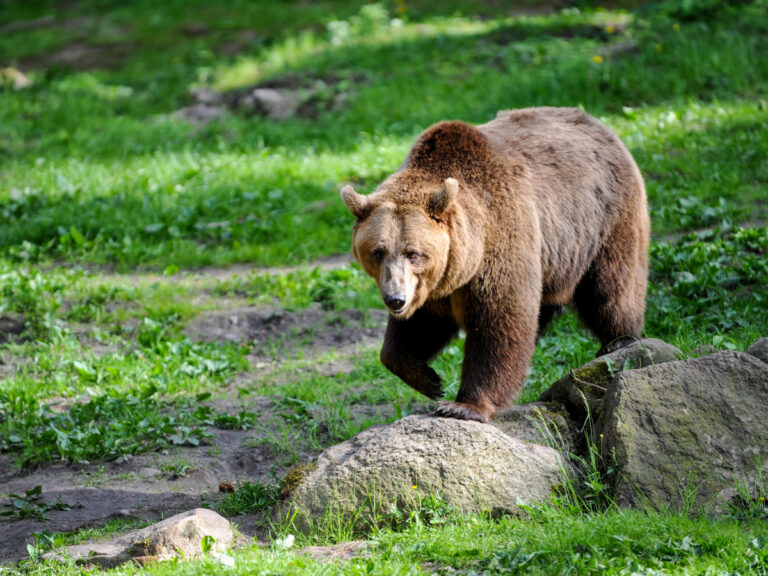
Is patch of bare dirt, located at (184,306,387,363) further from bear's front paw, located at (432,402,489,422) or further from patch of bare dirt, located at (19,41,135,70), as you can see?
patch of bare dirt, located at (19,41,135,70)

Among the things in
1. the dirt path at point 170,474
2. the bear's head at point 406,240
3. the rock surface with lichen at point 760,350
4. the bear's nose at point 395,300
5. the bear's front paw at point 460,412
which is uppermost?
the bear's head at point 406,240

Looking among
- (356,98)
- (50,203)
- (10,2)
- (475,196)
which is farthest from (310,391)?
(10,2)

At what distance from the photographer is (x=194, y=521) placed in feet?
14.4

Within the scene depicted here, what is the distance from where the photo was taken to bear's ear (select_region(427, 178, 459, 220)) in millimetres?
4777

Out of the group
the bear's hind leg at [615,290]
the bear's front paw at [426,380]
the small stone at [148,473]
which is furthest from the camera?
the bear's hind leg at [615,290]

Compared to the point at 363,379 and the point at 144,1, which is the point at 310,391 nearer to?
the point at 363,379

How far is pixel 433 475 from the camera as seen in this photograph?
4.45 metres

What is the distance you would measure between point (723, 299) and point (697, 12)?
7.62 meters

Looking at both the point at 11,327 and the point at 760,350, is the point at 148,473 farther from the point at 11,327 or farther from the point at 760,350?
the point at 760,350

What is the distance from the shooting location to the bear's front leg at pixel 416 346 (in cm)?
540

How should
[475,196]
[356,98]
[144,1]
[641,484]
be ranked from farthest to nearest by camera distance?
1. [144,1]
2. [356,98]
3. [475,196]
4. [641,484]

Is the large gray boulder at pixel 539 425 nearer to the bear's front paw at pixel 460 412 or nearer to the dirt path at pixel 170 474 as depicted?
the bear's front paw at pixel 460 412

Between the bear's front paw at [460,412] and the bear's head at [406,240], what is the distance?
558 millimetres

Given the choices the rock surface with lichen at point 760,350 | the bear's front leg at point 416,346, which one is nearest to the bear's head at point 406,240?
the bear's front leg at point 416,346
